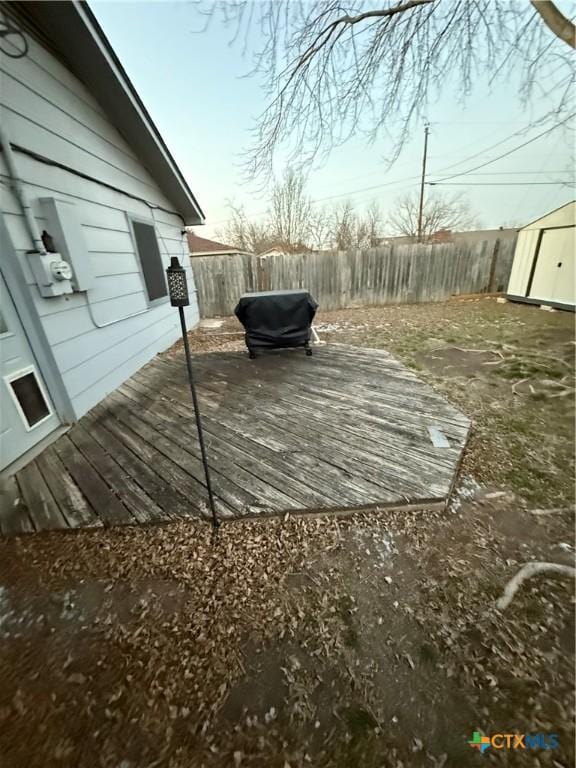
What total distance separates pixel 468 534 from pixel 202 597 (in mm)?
1377

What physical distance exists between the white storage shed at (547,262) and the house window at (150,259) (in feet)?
26.4

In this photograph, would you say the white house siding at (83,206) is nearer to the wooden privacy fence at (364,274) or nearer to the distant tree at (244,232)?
the wooden privacy fence at (364,274)

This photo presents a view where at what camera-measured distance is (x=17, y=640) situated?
119cm

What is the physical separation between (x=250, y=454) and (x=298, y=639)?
1.22 meters

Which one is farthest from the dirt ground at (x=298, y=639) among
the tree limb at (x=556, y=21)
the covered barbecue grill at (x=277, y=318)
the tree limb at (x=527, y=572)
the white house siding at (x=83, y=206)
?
the tree limb at (x=556, y=21)

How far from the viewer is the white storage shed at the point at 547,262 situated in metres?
6.11

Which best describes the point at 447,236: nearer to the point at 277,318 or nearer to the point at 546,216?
the point at 546,216

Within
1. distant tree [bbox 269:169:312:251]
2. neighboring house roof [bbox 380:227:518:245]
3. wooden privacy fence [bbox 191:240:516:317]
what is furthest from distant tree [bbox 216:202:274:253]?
wooden privacy fence [bbox 191:240:516:317]

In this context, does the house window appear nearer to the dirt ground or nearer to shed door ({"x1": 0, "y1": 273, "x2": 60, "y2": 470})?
shed door ({"x1": 0, "y1": 273, "x2": 60, "y2": 470})

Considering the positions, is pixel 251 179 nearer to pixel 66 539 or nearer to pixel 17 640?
pixel 66 539

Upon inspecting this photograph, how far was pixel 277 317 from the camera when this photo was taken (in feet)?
14.0

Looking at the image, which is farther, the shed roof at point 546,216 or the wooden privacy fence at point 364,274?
the wooden privacy fence at point 364,274

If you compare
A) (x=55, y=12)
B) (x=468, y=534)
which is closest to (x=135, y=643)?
(x=468, y=534)

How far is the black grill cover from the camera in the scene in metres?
4.14
